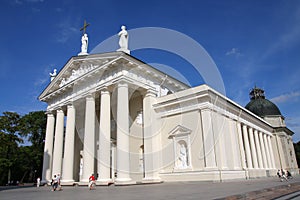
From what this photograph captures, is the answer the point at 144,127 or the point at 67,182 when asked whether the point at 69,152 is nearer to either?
the point at 67,182

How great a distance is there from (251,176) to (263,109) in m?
27.6

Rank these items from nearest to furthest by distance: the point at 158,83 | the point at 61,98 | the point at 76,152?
1. the point at 158,83
2. the point at 61,98
3. the point at 76,152

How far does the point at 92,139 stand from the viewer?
2120 cm

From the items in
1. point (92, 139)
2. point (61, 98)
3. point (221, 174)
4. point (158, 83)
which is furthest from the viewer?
point (61, 98)

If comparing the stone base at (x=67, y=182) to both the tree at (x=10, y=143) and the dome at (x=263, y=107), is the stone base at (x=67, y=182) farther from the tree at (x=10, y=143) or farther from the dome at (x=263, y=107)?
the dome at (x=263, y=107)

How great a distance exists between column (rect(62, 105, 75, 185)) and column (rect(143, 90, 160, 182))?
7556 millimetres

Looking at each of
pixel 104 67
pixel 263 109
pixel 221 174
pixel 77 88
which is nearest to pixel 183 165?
pixel 221 174

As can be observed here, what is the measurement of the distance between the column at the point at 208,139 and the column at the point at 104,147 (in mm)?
7586

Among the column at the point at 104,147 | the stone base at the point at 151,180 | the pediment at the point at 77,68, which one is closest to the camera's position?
the column at the point at 104,147

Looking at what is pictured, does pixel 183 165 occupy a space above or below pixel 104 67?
below

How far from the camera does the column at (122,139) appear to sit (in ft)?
58.7

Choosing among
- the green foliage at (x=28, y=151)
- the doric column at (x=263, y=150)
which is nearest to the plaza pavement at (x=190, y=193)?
the doric column at (x=263, y=150)

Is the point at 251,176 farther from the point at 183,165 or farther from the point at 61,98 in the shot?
the point at 61,98

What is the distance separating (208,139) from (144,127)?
5.81 metres
